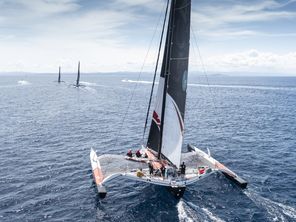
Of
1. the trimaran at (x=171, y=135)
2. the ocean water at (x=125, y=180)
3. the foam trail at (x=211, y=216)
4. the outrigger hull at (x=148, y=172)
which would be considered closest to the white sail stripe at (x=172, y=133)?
the trimaran at (x=171, y=135)

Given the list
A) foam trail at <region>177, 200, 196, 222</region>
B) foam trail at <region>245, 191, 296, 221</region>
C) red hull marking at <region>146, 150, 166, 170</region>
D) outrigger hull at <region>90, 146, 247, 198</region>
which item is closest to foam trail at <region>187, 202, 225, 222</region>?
foam trail at <region>177, 200, 196, 222</region>

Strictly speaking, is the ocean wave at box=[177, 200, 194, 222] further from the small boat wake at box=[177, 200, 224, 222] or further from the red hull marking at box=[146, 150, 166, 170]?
the red hull marking at box=[146, 150, 166, 170]

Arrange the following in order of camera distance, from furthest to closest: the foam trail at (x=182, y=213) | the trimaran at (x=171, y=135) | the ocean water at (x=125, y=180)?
the trimaran at (x=171, y=135), the ocean water at (x=125, y=180), the foam trail at (x=182, y=213)

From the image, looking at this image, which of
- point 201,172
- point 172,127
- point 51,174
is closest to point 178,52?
point 172,127

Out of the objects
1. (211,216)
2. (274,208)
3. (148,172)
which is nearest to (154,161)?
(148,172)

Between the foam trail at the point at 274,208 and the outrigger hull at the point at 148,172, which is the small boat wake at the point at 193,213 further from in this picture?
the foam trail at the point at 274,208

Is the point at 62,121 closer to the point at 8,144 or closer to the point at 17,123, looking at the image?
the point at 17,123
